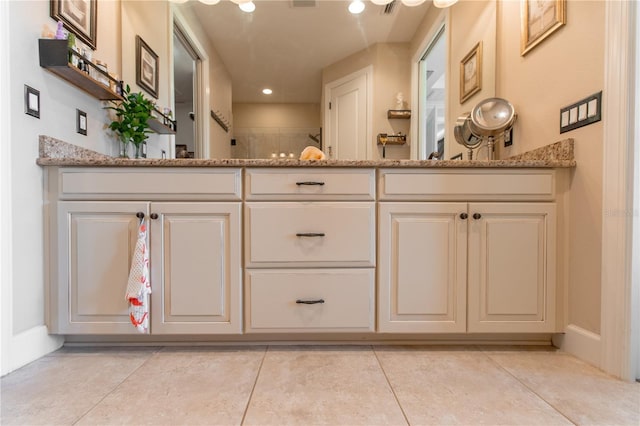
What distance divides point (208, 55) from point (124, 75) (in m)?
0.52

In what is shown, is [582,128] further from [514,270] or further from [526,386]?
[526,386]

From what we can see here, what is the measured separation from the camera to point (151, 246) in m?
1.31

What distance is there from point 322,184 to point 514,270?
36.4 inches

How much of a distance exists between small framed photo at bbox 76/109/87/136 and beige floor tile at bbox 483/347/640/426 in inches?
83.3

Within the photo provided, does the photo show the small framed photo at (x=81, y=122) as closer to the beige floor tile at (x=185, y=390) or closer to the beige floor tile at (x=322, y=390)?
the beige floor tile at (x=185, y=390)

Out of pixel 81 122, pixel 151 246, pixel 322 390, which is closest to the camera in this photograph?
pixel 322 390

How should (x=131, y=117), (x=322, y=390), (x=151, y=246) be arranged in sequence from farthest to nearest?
(x=131, y=117), (x=151, y=246), (x=322, y=390)

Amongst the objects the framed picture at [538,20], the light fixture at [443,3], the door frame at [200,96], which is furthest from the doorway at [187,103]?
the framed picture at [538,20]

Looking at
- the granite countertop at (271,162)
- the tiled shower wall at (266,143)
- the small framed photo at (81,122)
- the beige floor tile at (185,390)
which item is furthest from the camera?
the tiled shower wall at (266,143)

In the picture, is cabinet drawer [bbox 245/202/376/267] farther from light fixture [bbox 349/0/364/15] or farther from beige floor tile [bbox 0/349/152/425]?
light fixture [bbox 349/0/364/15]

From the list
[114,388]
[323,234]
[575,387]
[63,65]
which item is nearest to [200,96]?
[63,65]

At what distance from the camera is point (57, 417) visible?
878 mm

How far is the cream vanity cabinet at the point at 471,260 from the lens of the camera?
135 cm

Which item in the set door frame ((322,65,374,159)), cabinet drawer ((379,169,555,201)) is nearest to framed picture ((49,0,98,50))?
door frame ((322,65,374,159))
